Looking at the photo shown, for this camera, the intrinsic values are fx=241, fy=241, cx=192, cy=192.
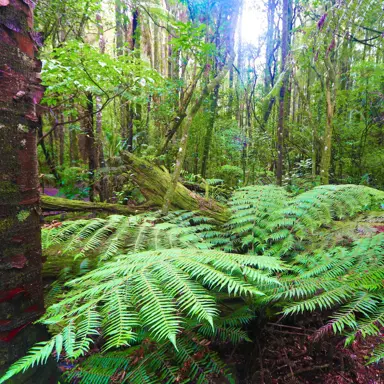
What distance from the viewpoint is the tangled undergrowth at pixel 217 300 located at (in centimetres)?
88

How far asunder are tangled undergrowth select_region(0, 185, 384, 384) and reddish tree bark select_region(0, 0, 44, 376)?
0.11m

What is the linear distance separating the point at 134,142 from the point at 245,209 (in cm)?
540

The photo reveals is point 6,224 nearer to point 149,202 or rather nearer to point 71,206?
point 71,206

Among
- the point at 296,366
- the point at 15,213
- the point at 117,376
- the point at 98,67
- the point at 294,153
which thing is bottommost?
the point at 296,366

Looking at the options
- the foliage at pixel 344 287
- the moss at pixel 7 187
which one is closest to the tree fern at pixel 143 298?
the foliage at pixel 344 287

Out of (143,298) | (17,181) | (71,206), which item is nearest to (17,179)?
(17,181)

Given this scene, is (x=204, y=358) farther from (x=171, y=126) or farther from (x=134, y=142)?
(x=134, y=142)

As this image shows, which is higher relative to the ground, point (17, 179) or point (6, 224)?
point (17, 179)

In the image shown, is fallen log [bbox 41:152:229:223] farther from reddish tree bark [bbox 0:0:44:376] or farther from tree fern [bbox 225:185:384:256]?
reddish tree bark [bbox 0:0:44:376]

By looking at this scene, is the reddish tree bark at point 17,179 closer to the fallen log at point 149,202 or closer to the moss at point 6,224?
the moss at point 6,224

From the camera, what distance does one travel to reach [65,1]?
4500 millimetres

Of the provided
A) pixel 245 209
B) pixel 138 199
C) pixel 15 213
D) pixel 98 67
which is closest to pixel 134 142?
pixel 138 199

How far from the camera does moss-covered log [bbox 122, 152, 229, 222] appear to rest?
2615mm

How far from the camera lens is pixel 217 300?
138cm
